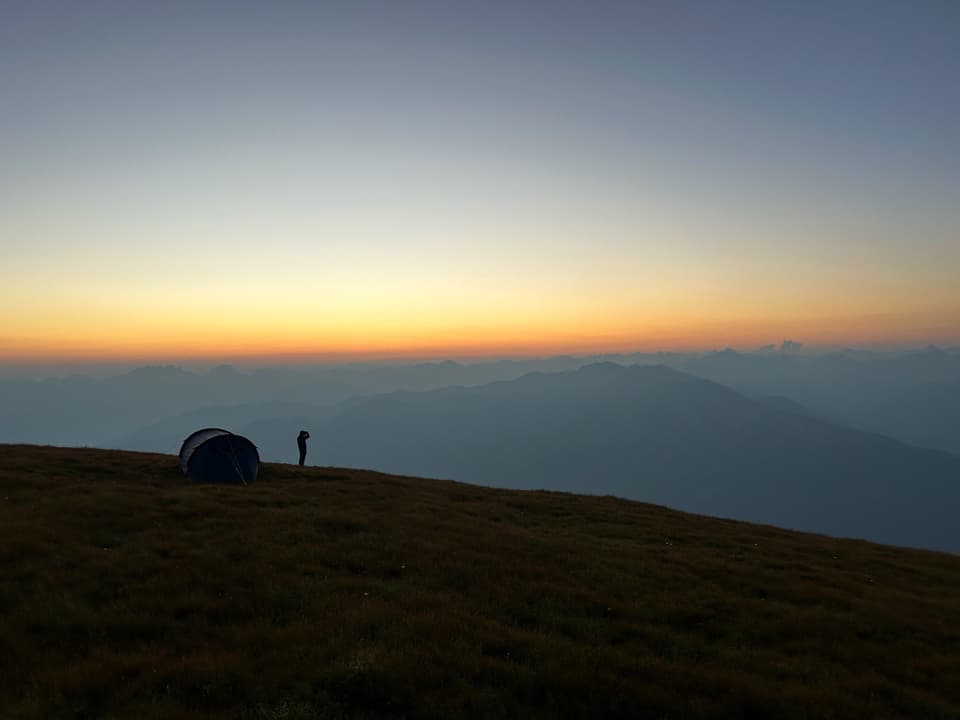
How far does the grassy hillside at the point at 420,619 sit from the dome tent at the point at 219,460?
459 cm

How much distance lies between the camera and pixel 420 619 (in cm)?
1170

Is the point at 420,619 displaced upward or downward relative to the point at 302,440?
downward

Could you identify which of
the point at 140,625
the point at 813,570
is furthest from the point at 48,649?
the point at 813,570

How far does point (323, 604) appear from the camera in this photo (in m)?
12.5

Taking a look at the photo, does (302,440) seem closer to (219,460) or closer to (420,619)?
(219,460)

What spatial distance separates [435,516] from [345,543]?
676 centimetres

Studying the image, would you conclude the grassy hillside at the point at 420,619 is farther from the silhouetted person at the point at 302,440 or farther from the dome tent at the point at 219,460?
the silhouetted person at the point at 302,440

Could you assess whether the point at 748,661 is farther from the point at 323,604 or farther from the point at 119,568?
the point at 119,568

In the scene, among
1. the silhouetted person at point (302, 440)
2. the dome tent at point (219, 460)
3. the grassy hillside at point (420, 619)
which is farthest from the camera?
the silhouetted person at point (302, 440)

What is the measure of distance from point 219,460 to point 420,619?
850 inches

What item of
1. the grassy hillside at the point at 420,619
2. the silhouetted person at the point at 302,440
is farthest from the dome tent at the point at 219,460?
the silhouetted person at the point at 302,440

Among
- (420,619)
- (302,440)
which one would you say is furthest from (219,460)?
(420,619)

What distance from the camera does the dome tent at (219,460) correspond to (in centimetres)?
2873

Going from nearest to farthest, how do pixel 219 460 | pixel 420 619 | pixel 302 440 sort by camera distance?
pixel 420 619
pixel 219 460
pixel 302 440
